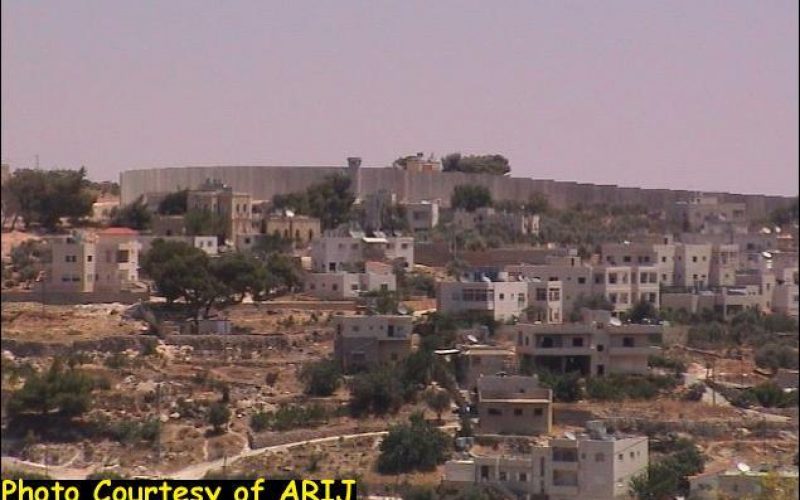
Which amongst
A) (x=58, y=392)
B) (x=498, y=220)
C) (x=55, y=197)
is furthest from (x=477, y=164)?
(x=58, y=392)

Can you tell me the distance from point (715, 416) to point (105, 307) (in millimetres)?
6165

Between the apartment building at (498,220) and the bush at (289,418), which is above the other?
the apartment building at (498,220)

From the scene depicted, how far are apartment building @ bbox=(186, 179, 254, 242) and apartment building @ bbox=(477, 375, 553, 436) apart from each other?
7746mm

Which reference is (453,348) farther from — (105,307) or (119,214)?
(119,214)

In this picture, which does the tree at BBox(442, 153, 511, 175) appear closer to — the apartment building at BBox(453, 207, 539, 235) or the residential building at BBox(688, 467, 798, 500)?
the apartment building at BBox(453, 207, 539, 235)

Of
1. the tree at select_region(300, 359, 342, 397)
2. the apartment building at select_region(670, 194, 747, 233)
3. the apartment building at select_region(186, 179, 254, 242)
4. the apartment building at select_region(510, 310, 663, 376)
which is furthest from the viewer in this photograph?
the apartment building at select_region(186, 179, 254, 242)

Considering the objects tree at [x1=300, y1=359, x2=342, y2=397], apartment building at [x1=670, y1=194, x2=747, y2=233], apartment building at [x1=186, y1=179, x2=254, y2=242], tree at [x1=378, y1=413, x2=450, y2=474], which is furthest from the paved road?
apartment building at [x1=186, y1=179, x2=254, y2=242]

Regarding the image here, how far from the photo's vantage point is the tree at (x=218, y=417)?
62.2ft

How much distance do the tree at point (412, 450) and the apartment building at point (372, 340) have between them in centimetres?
288

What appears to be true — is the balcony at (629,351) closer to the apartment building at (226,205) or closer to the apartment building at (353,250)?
the apartment building at (353,250)

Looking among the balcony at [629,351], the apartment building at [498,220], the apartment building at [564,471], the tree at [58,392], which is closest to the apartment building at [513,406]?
the balcony at [629,351]

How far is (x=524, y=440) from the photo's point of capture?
61.3 ft

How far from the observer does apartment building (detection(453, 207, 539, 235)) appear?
92.6 ft

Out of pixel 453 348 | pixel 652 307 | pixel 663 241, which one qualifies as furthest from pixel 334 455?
pixel 663 241
